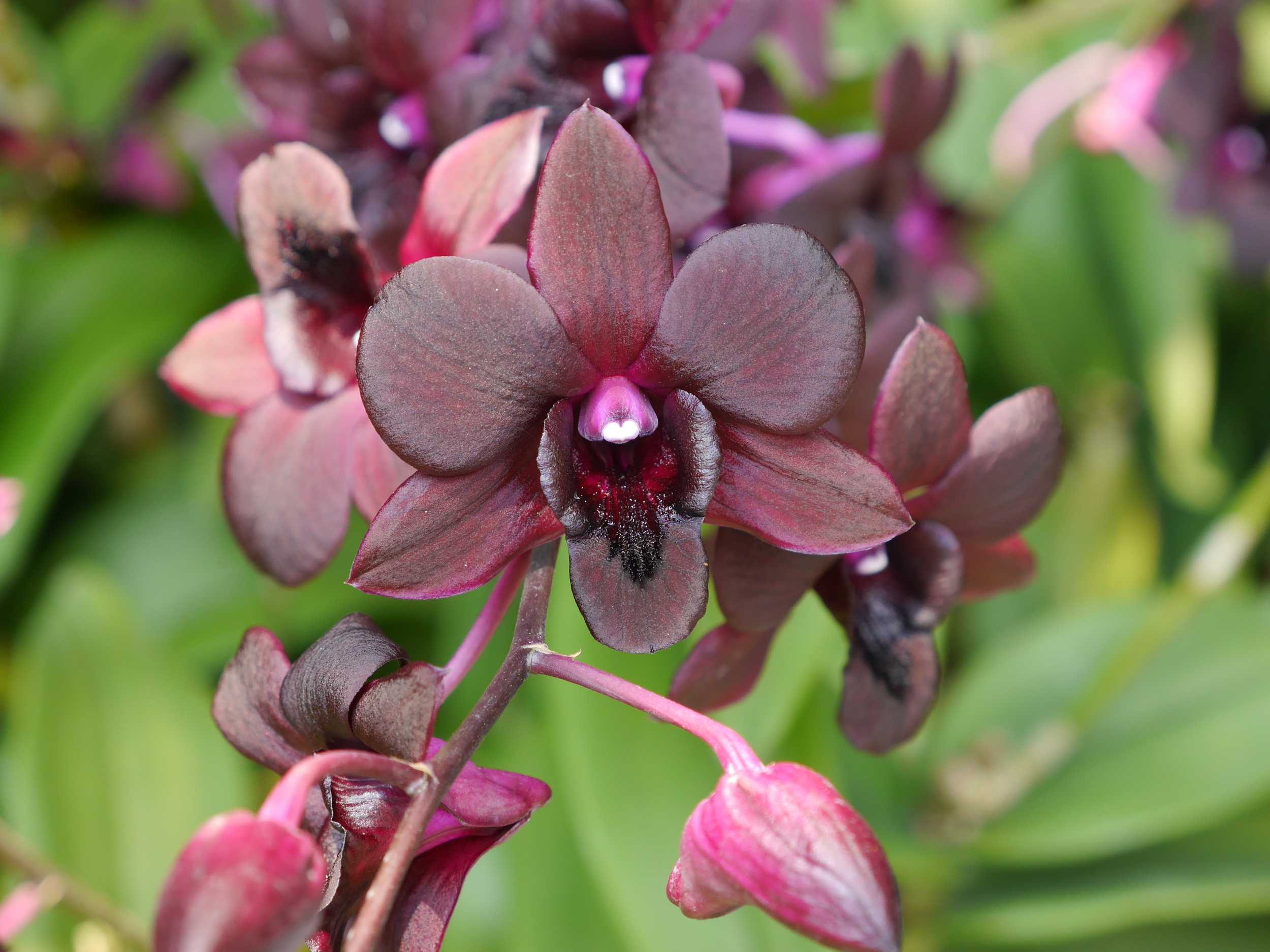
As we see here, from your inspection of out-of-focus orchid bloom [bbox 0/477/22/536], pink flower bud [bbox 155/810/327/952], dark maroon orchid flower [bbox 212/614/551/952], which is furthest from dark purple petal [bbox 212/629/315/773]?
out-of-focus orchid bloom [bbox 0/477/22/536]

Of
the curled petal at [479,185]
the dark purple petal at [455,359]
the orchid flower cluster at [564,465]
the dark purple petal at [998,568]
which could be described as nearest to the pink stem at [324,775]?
the orchid flower cluster at [564,465]

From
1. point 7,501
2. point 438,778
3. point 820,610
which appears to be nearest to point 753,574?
point 438,778

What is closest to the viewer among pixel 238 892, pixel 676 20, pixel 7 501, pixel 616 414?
pixel 238 892

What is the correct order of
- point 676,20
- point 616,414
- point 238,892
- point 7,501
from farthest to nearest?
point 7,501 → point 676,20 → point 616,414 → point 238,892

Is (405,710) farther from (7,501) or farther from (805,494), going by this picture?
(7,501)

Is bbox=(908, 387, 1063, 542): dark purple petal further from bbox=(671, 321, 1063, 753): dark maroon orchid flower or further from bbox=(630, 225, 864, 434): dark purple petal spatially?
bbox=(630, 225, 864, 434): dark purple petal

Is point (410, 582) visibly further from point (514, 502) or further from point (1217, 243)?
point (1217, 243)

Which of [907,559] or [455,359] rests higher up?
[455,359]
